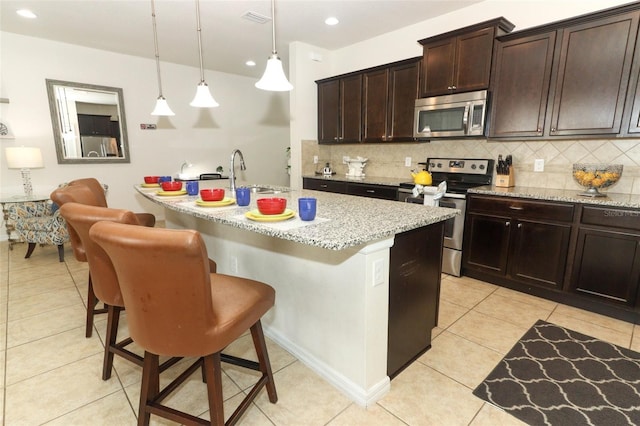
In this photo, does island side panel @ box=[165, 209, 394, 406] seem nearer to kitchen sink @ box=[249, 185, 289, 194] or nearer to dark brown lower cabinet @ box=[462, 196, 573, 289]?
kitchen sink @ box=[249, 185, 289, 194]

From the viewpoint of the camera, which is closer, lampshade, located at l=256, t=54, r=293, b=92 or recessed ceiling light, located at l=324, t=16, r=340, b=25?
lampshade, located at l=256, t=54, r=293, b=92

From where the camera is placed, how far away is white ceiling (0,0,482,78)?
10.7 feet

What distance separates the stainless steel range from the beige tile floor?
1.70 feet

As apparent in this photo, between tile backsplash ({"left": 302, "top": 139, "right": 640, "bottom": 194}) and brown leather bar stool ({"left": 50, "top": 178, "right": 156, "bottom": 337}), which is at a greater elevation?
tile backsplash ({"left": 302, "top": 139, "right": 640, "bottom": 194})

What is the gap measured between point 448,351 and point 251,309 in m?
1.40

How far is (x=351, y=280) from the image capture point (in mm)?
1475

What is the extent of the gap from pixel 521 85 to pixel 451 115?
640 millimetres

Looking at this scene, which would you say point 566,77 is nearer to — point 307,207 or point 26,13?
point 307,207

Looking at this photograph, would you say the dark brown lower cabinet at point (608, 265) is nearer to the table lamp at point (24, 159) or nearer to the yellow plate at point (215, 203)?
the yellow plate at point (215, 203)

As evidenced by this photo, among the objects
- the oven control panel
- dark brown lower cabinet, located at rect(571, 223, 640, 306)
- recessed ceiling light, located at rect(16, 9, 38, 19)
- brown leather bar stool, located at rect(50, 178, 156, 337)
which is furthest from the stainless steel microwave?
recessed ceiling light, located at rect(16, 9, 38, 19)

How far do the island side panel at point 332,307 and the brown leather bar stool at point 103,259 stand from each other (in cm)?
67

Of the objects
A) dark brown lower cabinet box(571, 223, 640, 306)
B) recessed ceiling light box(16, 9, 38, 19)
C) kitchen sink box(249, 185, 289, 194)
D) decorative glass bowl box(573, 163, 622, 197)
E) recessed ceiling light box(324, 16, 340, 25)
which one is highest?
recessed ceiling light box(324, 16, 340, 25)

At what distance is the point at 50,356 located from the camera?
1.95m

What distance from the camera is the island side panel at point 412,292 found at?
1613 millimetres
